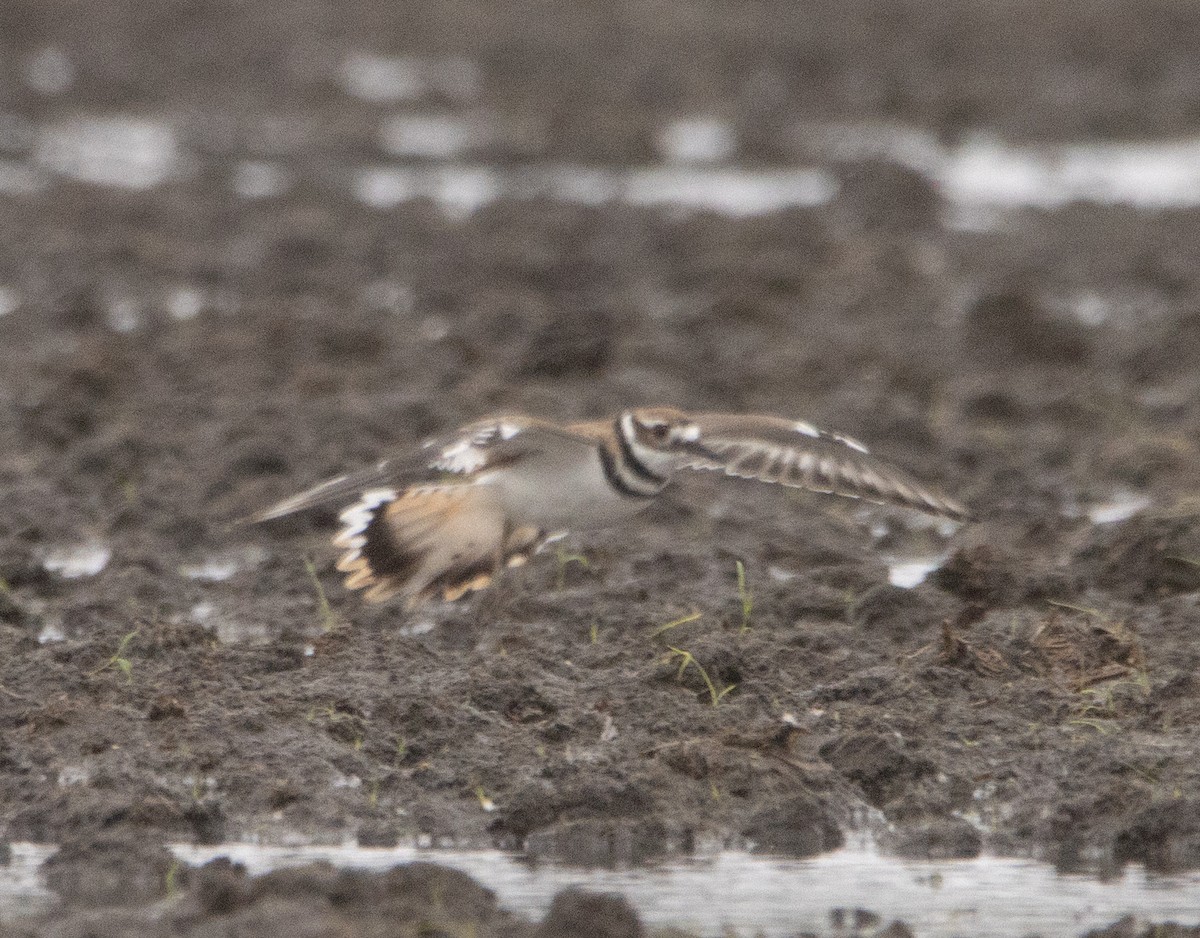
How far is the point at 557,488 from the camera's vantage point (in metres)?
9.18

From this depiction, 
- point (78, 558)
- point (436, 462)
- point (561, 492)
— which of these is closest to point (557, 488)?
point (561, 492)

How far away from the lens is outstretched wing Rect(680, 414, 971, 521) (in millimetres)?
9203

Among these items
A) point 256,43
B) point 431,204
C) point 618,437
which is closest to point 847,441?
point 618,437

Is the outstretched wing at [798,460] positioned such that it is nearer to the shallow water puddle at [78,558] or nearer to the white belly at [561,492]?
the white belly at [561,492]

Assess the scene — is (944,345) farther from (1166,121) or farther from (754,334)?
(1166,121)

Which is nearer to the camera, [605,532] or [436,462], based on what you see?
[436,462]

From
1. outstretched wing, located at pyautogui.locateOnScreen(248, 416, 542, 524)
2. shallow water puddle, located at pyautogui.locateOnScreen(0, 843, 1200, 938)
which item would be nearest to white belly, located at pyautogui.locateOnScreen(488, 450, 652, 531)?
outstretched wing, located at pyautogui.locateOnScreen(248, 416, 542, 524)

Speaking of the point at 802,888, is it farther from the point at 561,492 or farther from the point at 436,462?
the point at 561,492

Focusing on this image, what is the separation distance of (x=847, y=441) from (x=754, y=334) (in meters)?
6.12

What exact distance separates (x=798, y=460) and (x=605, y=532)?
174cm

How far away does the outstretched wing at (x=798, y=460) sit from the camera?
9.20 meters

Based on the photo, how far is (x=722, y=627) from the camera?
904cm

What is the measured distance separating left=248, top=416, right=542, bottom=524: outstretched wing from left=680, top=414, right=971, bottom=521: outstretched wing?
75 cm

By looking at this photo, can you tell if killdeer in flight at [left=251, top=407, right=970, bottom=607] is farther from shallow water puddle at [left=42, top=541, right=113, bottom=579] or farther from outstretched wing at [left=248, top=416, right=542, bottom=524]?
shallow water puddle at [left=42, top=541, right=113, bottom=579]
